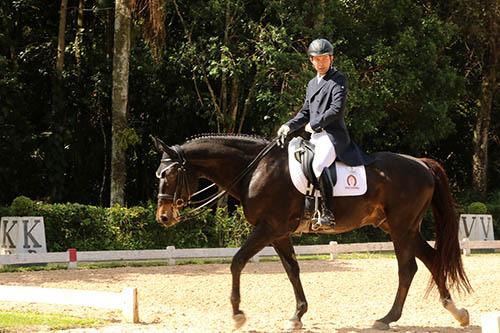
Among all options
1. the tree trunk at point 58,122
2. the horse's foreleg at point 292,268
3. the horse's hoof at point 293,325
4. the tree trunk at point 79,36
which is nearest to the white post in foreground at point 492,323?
the horse's hoof at point 293,325

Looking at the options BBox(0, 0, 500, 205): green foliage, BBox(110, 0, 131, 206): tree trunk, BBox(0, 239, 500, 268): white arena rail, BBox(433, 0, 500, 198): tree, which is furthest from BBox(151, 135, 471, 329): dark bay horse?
BBox(433, 0, 500, 198): tree

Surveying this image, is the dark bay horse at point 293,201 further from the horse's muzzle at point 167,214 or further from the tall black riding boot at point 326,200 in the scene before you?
the tall black riding boot at point 326,200

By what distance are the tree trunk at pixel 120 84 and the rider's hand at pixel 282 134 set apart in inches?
551

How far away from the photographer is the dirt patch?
33.2 ft

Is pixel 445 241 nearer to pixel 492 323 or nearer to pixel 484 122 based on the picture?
pixel 492 323

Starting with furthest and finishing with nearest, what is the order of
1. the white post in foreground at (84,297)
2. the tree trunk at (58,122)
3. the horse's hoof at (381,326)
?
the tree trunk at (58,122) → the white post in foreground at (84,297) → the horse's hoof at (381,326)

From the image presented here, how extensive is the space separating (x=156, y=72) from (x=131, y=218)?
789 cm

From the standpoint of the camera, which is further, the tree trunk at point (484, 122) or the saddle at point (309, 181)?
the tree trunk at point (484, 122)

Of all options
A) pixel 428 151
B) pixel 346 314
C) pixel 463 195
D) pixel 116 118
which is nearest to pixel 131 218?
pixel 116 118

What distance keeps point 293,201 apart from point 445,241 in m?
2.12

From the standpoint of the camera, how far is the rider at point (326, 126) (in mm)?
9586

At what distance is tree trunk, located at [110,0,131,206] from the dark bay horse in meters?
13.9

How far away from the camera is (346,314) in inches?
449

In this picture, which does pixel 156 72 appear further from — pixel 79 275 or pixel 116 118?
pixel 79 275
